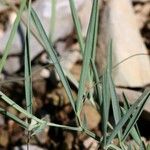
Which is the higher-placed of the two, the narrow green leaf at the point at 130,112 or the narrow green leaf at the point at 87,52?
the narrow green leaf at the point at 87,52

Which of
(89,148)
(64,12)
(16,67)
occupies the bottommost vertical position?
(89,148)

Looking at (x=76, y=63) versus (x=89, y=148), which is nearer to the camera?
(x=89, y=148)

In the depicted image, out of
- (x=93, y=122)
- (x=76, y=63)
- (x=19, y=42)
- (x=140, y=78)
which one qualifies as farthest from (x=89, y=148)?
(x=19, y=42)

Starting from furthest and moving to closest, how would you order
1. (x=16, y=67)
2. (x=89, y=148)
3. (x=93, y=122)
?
(x=16, y=67) → (x=93, y=122) → (x=89, y=148)

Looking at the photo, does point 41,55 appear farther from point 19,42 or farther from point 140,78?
point 140,78

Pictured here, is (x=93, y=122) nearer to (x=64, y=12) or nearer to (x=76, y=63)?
(x=76, y=63)

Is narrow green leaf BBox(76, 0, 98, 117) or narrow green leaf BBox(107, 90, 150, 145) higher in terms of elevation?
narrow green leaf BBox(76, 0, 98, 117)

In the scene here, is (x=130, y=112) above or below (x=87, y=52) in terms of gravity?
below

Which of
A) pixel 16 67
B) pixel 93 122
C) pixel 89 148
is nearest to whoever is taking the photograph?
pixel 89 148

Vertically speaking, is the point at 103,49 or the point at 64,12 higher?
the point at 64,12
